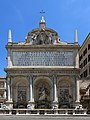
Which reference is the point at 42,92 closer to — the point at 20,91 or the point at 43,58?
the point at 20,91

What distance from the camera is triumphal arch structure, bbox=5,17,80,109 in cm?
6347

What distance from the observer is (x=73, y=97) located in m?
64.0

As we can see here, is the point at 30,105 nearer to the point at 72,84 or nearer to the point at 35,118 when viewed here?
the point at 72,84

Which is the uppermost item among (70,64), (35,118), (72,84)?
(70,64)

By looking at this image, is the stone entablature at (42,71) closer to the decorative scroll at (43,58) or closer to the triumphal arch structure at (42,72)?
the triumphal arch structure at (42,72)

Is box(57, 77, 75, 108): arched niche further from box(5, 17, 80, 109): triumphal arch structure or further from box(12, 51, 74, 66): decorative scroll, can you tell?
box(12, 51, 74, 66): decorative scroll

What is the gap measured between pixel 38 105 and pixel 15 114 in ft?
61.5

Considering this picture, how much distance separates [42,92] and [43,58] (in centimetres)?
743

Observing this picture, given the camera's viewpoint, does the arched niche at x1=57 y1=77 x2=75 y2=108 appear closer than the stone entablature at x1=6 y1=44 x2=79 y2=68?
Yes

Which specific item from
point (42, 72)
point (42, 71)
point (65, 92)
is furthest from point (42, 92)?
point (65, 92)

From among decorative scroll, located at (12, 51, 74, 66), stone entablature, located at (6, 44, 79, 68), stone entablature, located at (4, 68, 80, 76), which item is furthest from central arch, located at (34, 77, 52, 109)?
decorative scroll, located at (12, 51, 74, 66)

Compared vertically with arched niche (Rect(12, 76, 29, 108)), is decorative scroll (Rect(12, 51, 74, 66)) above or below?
above

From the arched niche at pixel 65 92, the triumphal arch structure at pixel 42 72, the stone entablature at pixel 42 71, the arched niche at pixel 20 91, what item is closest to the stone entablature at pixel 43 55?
the triumphal arch structure at pixel 42 72

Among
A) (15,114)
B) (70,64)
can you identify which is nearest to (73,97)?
(70,64)
